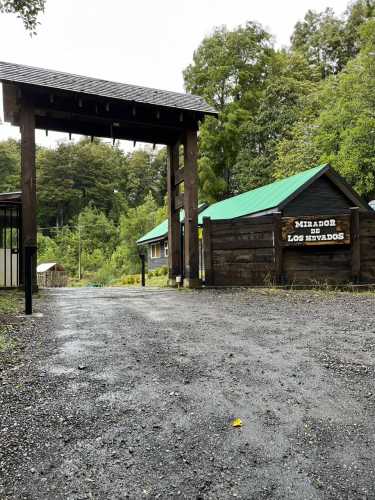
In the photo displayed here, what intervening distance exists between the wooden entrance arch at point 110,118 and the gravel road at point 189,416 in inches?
263

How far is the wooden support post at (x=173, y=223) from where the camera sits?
13.0 m

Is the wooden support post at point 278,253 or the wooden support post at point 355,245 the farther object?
the wooden support post at point 278,253

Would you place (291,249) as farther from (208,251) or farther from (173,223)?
(173,223)

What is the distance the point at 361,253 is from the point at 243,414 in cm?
881

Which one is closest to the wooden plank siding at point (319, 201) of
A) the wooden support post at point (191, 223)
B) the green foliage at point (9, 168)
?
the wooden support post at point (191, 223)

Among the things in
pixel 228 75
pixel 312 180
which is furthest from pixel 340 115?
pixel 228 75

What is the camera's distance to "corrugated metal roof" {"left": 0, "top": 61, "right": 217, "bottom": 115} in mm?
9812

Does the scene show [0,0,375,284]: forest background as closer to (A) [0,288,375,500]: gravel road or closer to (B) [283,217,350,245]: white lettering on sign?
(B) [283,217,350,245]: white lettering on sign

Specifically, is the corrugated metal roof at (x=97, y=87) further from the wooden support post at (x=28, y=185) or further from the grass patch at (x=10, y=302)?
the grass patch at (x=10, y=302)

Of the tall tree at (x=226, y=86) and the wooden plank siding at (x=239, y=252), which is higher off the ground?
the tall tree at (x=226, y=86)

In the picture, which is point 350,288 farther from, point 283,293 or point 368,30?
point 368,30

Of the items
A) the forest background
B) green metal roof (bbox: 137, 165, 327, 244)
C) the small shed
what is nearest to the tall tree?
the forest background

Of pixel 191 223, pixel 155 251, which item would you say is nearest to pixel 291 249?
pixel 191 223

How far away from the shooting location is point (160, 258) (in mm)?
28906
